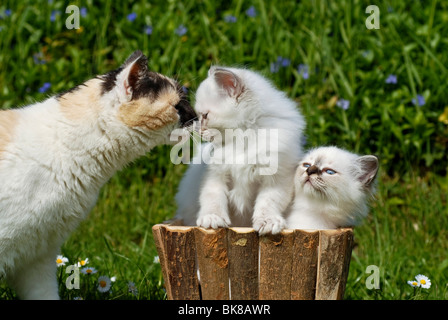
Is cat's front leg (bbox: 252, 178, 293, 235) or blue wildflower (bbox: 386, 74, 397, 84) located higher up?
blue wildflower (bbox: 386, 74, 397, 84)

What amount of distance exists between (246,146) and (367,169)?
65cm

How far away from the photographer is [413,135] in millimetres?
4531

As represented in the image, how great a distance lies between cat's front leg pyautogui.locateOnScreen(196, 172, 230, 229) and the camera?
260cm

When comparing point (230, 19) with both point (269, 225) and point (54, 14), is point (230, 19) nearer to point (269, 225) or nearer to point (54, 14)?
point (54, 14)

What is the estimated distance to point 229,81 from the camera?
9.21ft

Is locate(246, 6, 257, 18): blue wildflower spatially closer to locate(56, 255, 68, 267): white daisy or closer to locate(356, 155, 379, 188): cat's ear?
locate(356, 155, 379, 188): cat's ear

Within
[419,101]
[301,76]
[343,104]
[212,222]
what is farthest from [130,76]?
[419,101]

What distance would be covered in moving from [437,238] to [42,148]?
2997mm

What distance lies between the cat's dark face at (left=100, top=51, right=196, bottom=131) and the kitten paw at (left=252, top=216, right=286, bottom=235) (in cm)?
69

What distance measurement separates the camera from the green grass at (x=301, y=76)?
429cm

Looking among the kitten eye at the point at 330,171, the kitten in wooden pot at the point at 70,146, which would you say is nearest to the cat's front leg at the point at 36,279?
the kitten in wooden pot at the point at 70,146

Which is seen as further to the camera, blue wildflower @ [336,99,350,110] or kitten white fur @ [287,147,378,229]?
blue wildflower @ [336,99,350,110]


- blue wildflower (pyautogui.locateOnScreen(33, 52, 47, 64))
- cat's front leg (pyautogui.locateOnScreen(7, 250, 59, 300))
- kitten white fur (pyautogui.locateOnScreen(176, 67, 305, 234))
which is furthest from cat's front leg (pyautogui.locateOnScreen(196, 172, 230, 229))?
blue wildflower (pyautogui.locateOnScreen(33, 52, 47, 64))

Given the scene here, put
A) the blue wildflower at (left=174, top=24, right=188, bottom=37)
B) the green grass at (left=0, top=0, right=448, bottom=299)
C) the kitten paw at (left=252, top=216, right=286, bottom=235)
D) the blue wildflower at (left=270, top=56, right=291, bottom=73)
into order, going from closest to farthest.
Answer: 1. the kitten paw at (left=252, top=216, right=286, bottom=235)
2. the green grass at (left=0, top=0, right=448, bottom=299)
3. the blue wildflower at (left=270, top=56, right=291, bottom=73)
4. the blue wildflower at (left=174, top=24, right=188, bottom=37)
